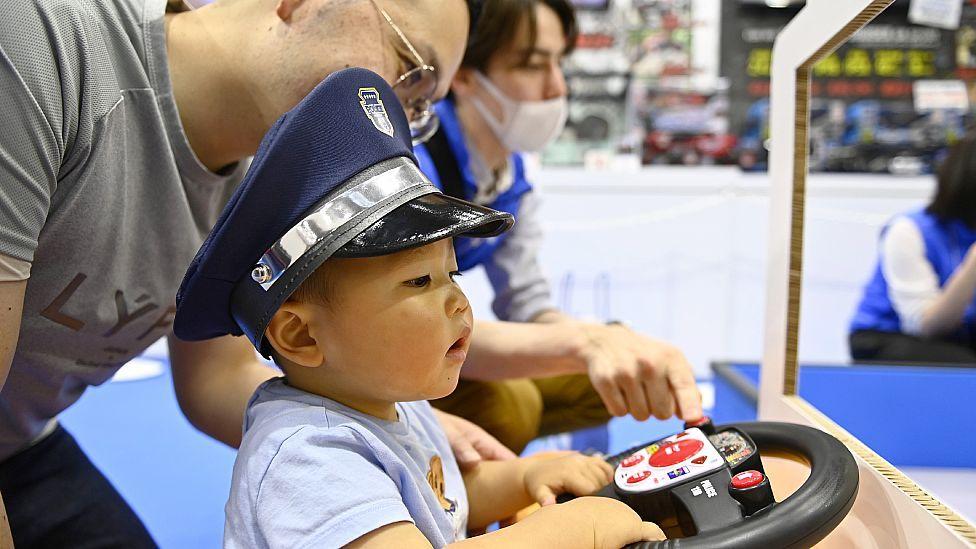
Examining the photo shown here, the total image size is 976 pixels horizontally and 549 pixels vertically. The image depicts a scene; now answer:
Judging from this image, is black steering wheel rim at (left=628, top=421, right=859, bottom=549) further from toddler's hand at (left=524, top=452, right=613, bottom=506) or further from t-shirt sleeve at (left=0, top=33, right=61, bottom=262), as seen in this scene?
t-shirt sleeve at (left=0, top=33, right=61, bottom=262)

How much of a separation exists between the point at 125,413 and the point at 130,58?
→ 1.73 metres

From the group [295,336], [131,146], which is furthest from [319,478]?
[131,146]

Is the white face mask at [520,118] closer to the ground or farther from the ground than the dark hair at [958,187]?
farther from the ground

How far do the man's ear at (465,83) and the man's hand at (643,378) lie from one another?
664 mm

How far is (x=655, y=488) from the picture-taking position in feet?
2.15

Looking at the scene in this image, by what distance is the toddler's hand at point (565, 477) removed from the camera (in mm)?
737

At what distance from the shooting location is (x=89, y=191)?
2.23ft

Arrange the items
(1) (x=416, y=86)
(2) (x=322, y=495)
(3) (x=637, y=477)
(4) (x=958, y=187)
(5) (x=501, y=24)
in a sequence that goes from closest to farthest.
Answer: (2) (x=322, y=495), (3) (x=637, y=477), (1) (x=416, y=86), (5) (x=501, y=24), (4) (x=958, y=187)

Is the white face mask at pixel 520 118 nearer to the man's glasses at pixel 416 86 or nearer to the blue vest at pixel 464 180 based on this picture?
the blue vest at pixel 464 180

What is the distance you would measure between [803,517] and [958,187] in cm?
188

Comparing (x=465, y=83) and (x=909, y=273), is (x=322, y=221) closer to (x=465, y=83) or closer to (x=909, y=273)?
(x=465, y=83)

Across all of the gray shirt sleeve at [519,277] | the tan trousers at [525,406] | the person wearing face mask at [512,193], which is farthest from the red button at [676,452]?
the gray shirt sleeve at [519,277]

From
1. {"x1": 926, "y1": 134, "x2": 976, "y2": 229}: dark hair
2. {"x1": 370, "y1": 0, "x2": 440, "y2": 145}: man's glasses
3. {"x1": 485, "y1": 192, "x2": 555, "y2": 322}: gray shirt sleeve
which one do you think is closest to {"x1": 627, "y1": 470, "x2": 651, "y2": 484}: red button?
{"x1": 370, "y1": 0, "x2": 440, "y2": 145}: man's glasses

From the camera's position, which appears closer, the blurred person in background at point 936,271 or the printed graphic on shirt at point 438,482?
the printed graphic on shirt at point 438,482
